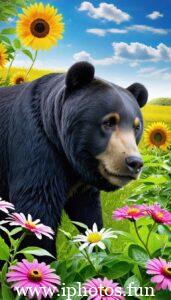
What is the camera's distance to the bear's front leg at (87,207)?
3.77 meters

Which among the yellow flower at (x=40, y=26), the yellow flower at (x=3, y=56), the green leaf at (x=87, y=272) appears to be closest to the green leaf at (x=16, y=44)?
the yellow flower at (x=3, y=56)

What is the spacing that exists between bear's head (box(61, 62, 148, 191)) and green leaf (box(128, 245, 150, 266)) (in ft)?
2.19

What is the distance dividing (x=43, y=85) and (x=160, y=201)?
118 cm

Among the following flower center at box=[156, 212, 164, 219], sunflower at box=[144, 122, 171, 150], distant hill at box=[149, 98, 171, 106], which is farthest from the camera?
distant hill at box=[149, 98, 171, 106]

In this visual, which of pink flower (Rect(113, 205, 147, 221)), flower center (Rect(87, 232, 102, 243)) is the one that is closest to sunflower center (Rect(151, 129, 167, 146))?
pink flower (Rect(113, 205, 147, 221))

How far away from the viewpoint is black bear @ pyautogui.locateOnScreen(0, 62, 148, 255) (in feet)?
10.2

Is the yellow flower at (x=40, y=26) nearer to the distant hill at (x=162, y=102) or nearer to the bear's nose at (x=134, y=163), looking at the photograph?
the bear's nose at (x=134, y=163)

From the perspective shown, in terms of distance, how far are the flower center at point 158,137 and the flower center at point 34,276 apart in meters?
3.15

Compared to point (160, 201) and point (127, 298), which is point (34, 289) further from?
point (160, 201)

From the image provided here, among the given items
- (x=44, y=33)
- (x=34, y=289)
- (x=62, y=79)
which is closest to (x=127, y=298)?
(x=34, y=289)

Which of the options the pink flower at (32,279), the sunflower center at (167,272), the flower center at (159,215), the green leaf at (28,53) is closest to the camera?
the pink flower at (32,279)

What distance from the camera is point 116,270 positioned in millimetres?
2254

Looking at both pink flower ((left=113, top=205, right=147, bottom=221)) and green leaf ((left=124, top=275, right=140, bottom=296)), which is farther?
pink flower ((left=113, top=205, right=147, bottom=221))

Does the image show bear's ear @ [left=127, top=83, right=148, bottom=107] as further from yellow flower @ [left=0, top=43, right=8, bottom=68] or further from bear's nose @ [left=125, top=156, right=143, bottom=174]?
yellow flower @ [left=0, top=43, right=8, bottom=68]
